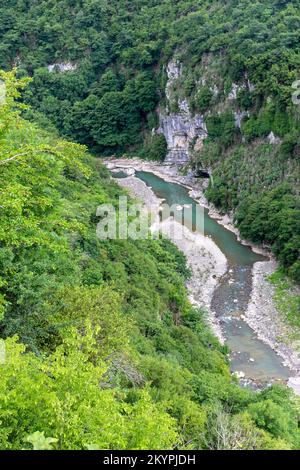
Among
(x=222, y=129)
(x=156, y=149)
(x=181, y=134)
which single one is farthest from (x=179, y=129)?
(x=222, y=129)

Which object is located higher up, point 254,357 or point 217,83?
point 217,83

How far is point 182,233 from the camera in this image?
46.7 m

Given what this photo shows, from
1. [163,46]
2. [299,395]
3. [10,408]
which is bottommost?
[299,395]

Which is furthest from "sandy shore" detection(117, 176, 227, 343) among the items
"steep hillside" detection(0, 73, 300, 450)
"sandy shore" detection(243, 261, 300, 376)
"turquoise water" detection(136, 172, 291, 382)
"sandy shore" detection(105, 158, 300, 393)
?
"steep hillside" detection(0, 73, 300, 450)

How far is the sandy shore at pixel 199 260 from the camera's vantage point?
117 feet

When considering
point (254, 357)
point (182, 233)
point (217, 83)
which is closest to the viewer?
point (254, 357)

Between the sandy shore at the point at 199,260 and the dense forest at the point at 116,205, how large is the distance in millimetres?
1661

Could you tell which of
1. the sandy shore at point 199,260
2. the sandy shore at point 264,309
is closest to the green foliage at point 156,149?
the sandy shore at point 199,260

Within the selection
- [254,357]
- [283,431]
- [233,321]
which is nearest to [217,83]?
[233,321]

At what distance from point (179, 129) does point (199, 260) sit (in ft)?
107

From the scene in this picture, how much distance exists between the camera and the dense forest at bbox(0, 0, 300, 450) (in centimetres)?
920

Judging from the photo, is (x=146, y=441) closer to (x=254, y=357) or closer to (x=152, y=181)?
(x=254, y=357)
